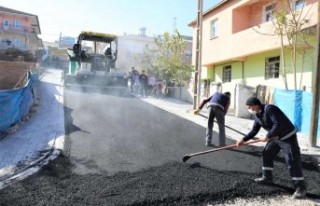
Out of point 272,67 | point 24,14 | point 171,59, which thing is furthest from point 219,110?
point 24,14

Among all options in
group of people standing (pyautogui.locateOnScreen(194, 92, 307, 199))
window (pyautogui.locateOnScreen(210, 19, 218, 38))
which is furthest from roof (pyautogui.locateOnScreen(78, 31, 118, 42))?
group of people standing (pyautogui.locateOnScreen(194, 92, 307, 199))

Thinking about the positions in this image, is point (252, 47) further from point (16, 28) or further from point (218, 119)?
point (16, 28)

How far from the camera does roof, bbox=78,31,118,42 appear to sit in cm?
1689

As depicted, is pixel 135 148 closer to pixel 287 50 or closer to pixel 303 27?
pixel 303 27

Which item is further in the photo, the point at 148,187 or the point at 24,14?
the point at 24,14

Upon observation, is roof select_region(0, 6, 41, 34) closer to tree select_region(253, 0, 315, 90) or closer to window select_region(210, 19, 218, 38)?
window select_region(210, 19, 218, 38)

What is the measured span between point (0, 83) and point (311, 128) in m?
14.2

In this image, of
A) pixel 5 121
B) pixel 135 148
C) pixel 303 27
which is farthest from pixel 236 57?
pixel 5 121

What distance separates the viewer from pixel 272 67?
15055 mm

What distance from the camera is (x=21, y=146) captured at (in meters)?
7.19

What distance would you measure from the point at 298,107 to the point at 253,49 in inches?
202

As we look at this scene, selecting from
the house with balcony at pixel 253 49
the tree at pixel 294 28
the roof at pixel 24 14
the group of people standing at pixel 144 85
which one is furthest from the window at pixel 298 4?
the roof at pixel 24 14

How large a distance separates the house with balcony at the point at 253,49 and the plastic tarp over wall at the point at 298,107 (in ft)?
3.41

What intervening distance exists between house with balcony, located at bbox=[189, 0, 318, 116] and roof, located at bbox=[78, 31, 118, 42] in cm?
586
